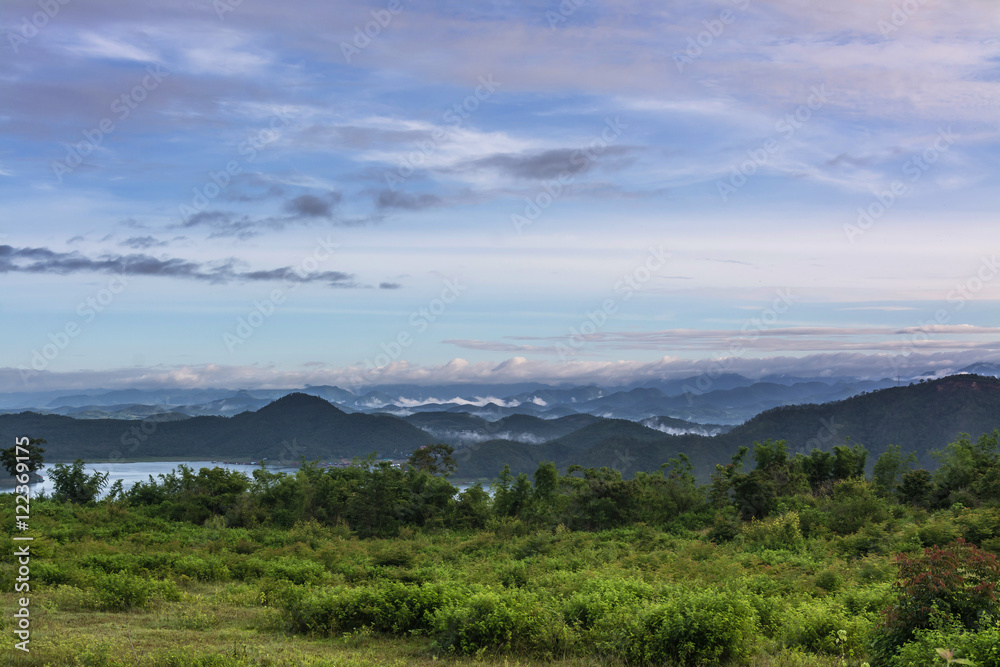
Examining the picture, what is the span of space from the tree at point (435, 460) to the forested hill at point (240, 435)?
75350 mm

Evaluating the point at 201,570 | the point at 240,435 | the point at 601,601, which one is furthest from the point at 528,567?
the point at 240,435

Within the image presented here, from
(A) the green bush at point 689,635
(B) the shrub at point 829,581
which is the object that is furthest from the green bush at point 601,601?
(B) the shrub at point 829,581

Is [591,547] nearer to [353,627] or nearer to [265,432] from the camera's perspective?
[353,627]

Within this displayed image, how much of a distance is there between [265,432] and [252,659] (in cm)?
13113

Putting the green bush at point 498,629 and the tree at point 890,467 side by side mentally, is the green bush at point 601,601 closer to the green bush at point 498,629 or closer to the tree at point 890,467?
the green bush at point 498,629

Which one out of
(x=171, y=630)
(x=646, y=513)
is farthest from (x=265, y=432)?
(x=171, y=630)

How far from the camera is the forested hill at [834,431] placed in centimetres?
8775

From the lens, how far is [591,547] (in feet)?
69.5

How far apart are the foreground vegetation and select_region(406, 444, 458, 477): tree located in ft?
0.55

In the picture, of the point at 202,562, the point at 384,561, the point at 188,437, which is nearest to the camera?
the point at 202,562

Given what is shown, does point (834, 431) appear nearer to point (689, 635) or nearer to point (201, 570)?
point (201, 570)

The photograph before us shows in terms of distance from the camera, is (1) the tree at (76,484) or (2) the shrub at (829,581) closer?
(2) the shrub at (829,581)

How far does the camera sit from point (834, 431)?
3652 inches

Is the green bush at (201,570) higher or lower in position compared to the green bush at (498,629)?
lower
